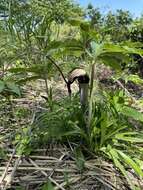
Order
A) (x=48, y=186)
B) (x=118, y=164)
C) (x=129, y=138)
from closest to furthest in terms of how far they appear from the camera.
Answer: (x=48, y=186), (x=118, y=164), (x=129, y=138)

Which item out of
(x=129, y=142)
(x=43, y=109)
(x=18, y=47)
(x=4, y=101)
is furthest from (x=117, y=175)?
(x=18, y=47)

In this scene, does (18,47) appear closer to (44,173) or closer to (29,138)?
(29,138)

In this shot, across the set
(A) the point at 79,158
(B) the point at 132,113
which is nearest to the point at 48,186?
(A) the point at 79,158

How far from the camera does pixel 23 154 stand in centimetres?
197

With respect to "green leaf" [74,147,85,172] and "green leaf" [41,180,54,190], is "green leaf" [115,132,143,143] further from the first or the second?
"green leaf" [41,180,54,190]

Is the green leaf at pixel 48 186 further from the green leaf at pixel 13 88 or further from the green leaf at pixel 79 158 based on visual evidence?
the green leaf at pixel 13 88

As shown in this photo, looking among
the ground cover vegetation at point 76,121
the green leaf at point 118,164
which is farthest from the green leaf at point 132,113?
the green leaf at point 118,164

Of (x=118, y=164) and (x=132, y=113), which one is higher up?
(x=132, y=113)

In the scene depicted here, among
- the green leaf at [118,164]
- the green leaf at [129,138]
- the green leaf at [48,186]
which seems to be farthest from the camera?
the green leaf at [129,138]

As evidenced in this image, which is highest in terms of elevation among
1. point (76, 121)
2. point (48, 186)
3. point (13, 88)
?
point (13, 88)

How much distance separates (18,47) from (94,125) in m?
0.74

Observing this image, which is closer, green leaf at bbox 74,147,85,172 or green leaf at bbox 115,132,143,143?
green leaf at bbox 74,147,85,172

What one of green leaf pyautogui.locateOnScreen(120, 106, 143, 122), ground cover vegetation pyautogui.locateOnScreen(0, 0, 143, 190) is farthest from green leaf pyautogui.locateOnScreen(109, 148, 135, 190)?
green leaf pyautogui.locateOnScreen(120, 106, 143, 122)

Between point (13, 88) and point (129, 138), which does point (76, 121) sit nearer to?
point (129, 138)
